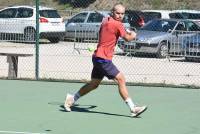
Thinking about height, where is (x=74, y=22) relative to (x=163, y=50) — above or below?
below

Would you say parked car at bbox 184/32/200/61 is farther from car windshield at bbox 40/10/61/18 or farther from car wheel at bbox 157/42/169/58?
car windshield at bbox 40/10/61/18

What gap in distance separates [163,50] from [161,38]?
794 millimetres

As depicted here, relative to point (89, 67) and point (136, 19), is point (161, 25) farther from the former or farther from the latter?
point (136, 19)

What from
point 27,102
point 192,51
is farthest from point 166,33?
point 27,102

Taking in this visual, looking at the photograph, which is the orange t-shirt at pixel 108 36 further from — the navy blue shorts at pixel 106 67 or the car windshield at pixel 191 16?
the car windshield at pixel 191 16

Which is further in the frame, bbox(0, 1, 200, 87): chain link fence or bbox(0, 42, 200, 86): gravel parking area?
bbox(0, 1, 200, 87): chain link fence

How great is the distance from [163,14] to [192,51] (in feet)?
34.1

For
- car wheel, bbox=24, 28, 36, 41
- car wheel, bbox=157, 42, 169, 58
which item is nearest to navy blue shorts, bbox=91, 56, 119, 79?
car wheel, bbox=157, 42, 169, 58

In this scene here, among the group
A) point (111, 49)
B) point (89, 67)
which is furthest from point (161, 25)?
point (111, 49)

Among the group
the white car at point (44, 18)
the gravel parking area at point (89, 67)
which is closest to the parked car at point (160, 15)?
the white car at point (44, 18)

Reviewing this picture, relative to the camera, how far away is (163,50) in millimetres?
21016

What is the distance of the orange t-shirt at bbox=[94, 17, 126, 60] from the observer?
991 cm

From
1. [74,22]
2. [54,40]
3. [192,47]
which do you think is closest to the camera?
[192,47]

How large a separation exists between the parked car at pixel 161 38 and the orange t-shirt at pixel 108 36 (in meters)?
9.36
